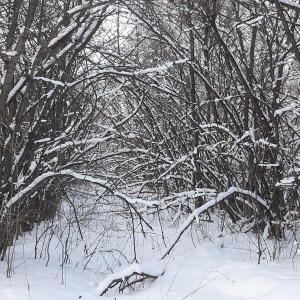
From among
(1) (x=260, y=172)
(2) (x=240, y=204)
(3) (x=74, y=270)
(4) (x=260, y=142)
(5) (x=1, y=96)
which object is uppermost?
(5) (x=1, y=96)

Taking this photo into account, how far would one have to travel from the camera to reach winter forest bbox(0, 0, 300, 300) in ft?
13.1

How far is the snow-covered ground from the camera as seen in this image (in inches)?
123

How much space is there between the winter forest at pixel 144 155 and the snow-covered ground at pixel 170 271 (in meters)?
0.02

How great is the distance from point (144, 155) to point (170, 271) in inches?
123

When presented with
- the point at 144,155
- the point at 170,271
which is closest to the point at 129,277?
the point at 170,271

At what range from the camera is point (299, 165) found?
5.54 metres

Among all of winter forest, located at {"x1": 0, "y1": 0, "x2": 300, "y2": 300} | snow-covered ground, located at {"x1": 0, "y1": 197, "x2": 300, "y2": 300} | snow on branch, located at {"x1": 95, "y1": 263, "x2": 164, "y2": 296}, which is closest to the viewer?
snow-covered ground, located at {"x1": 0, "y1": 197, "x2": 300, "y2": 300}

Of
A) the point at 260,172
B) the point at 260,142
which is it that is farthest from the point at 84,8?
the point at 260,172

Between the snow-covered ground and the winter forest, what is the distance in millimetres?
21

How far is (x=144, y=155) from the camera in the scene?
22.4ft

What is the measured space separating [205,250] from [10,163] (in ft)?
7.05

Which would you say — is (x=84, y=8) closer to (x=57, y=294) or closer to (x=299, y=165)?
(x=57, y=294)

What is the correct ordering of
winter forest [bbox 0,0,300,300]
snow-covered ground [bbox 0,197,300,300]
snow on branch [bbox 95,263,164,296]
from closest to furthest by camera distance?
snow-covered ground [bbox 0,197,300,300], snow on branch [bbox 95,263,164,296], winter forest [bbox 0,0,300,300]

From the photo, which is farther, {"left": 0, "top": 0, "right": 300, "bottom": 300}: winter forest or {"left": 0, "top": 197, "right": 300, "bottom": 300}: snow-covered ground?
{"left": 0, "top": 0, "right": 300, "bottom": 300}: winter forest
